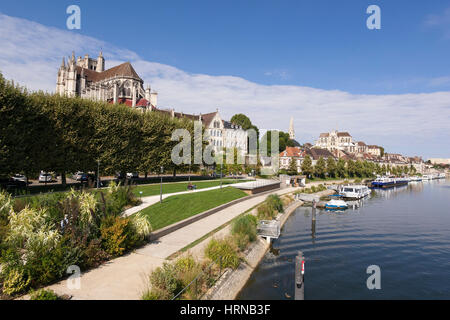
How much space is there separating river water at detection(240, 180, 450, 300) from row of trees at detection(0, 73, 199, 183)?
82.1 ft

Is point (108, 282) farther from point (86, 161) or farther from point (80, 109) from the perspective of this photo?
point (80, 109)

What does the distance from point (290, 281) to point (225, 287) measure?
16.9 feet

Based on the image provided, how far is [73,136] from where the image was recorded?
1352 inches

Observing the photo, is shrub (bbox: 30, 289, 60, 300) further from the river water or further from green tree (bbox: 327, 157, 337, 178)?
green tree (bbox: 327, 157, 337, 178)

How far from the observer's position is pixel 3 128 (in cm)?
2644

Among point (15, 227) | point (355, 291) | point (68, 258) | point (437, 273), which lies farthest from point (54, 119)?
point (437, 273)

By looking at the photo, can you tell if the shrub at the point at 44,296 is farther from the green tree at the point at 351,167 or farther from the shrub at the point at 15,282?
the green tree at the point at 351,167

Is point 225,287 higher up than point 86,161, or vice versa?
point 86,161

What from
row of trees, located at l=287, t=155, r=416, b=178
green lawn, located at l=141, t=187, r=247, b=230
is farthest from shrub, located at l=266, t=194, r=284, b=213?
row of trees, located at l=287, t=155, r=416, b=178

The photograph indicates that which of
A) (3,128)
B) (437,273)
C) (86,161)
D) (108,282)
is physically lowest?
(437,273)

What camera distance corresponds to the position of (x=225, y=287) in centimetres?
1371
